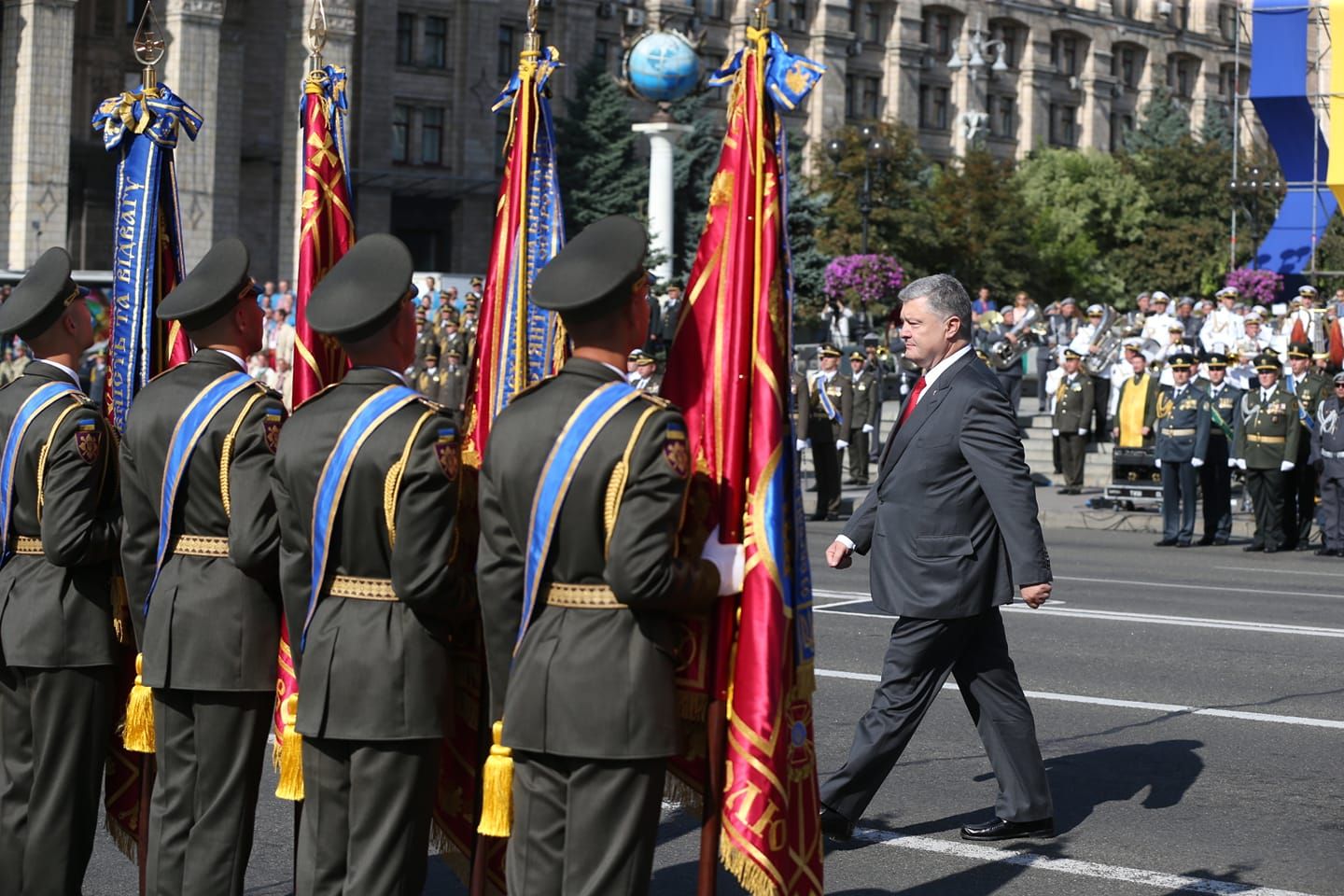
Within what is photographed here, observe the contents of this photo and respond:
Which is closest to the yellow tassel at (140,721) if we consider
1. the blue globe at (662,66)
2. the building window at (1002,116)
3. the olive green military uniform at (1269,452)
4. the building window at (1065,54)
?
the olive green military uniform at (1269,452)

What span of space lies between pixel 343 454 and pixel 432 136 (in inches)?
2317

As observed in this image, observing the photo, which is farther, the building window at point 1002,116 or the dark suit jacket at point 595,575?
the building window at point 1002,116

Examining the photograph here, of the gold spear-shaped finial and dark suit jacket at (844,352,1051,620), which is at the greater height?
the gold spear-shaped finial

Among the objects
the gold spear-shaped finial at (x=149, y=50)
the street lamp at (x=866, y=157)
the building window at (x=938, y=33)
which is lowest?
the gold spear-shaped finial at (x=149, y=50)

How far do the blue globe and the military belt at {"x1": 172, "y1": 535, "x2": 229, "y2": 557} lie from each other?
36.1 m

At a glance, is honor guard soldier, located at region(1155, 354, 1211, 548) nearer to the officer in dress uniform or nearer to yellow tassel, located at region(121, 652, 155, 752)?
yellow tassel, located at region(121, 652, 155, 752)

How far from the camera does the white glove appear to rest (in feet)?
16.8

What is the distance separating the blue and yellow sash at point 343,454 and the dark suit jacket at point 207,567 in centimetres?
45

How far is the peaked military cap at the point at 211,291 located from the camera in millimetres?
5938

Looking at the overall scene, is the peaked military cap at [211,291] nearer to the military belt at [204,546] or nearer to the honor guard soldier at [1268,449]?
the military belt at [204,546]

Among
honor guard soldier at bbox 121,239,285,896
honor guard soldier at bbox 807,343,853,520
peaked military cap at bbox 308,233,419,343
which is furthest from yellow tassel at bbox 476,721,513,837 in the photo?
honor guard soldier at bbox 807,343,853,520

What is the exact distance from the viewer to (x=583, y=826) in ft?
16.0

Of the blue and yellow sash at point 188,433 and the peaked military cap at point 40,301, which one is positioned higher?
the peaked military cap at point 40,301

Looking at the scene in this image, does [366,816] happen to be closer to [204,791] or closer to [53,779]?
[204,791]
